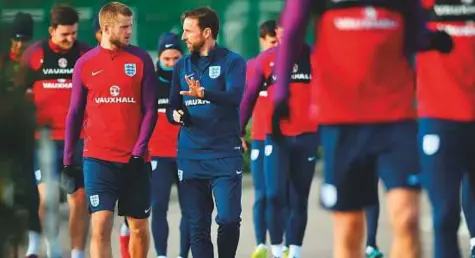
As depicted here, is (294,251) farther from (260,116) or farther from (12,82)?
(12,82)

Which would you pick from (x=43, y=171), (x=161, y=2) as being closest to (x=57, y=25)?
(x=43, y=171)

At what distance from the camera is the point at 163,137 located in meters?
11.2

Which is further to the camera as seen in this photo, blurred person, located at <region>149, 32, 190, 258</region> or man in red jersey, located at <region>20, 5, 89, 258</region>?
blurred person, located at <region>149, 32, 190, 258</region>

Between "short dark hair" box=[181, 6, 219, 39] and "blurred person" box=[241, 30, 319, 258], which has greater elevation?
"short dark hair" box=[181, 6, 219, 39]

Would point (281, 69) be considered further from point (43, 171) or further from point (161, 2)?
point (161, 2)

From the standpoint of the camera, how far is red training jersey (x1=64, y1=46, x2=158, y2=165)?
9016 mm

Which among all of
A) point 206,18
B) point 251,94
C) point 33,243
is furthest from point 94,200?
point 33,243

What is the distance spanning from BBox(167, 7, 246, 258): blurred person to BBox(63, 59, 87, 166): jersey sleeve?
620mm

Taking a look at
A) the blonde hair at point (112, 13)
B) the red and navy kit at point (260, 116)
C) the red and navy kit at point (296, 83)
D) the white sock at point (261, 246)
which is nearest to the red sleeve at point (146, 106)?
the blonde hair at point (112, 13)

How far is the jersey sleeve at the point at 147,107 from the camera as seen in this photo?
8.93 metres

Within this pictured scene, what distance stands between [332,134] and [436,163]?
2.59 feet

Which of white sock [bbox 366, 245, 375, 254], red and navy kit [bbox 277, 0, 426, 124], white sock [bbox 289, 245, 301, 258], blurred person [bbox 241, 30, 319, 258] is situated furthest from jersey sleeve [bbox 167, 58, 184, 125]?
red and navy kit [bbox 277, 0, 426, 124]

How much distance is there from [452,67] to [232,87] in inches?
98.2

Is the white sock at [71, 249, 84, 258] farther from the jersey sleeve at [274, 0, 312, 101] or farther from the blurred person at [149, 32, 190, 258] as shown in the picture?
the jersey sleeve at [274, 0, 312, 101]
